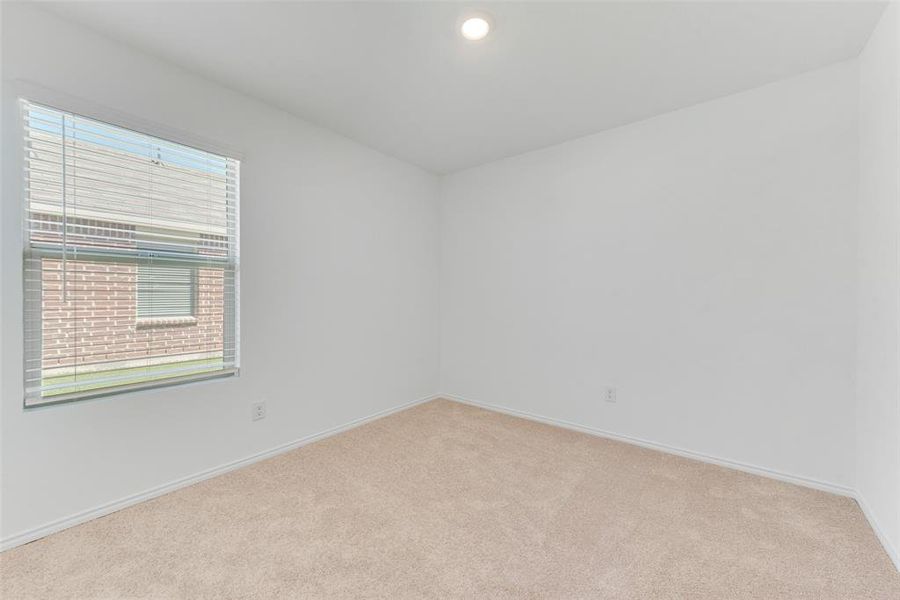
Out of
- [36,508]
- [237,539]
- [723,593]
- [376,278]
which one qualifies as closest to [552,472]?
[723,593]

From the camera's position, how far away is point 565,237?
3.04m

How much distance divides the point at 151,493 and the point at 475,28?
2915 mm

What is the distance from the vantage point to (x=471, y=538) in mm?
1652

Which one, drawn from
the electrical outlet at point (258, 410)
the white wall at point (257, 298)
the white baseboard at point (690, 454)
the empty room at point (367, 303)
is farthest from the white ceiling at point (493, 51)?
the white baseboard at point (690, 454)

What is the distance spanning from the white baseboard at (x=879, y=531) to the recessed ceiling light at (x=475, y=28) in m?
2.87

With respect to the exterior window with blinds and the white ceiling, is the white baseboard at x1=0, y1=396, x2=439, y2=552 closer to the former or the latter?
the exterior window with blinds

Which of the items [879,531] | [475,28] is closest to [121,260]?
[475,28]

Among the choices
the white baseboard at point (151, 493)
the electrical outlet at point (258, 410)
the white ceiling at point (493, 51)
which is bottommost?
the white baseboard at point (151, 493)

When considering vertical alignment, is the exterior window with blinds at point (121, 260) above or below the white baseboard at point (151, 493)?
above

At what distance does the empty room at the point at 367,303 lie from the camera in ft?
5.17

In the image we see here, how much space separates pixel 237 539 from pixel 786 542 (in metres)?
2.47

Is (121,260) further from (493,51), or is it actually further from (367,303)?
(493,51)

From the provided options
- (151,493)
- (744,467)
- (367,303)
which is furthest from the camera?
(367,303)

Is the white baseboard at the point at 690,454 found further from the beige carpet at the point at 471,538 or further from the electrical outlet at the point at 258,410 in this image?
the electrical outlet at the point at 258,410
